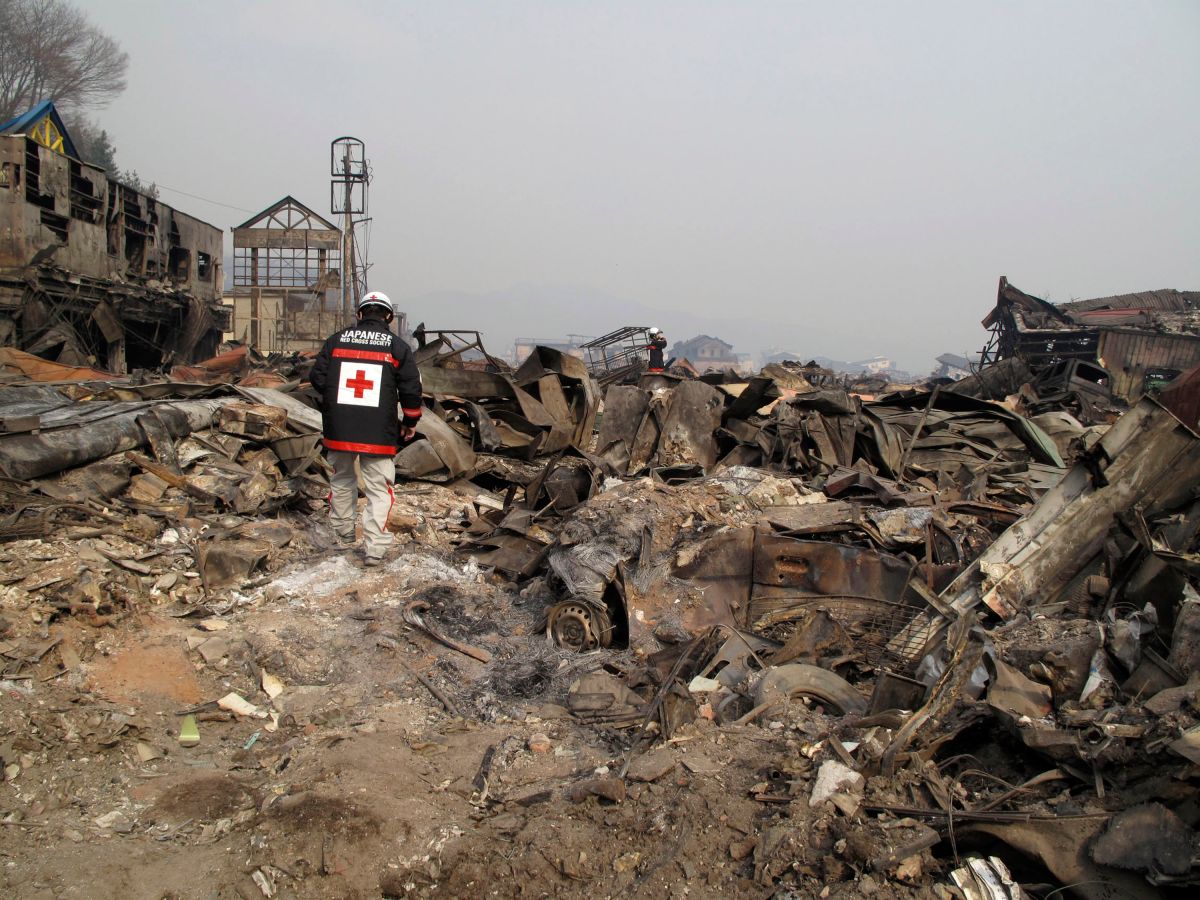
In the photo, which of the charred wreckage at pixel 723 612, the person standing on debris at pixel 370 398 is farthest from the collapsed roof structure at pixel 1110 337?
the person standing on debris at pixel 370 398

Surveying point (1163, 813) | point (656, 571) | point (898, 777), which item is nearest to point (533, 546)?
point (656, 571)

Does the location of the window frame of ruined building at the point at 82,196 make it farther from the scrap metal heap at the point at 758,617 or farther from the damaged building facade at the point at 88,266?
the scrap metal heap at the point at 758,617

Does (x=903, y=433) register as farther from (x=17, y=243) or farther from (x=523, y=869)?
(x=17, y=243)

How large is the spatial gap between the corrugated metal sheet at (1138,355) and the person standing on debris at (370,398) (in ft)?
72.6

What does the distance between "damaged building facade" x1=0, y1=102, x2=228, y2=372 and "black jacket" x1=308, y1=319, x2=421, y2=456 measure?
42.0ft

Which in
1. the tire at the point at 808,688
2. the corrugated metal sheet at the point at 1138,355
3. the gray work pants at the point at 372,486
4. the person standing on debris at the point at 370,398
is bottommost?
the tire at the point at 808,688

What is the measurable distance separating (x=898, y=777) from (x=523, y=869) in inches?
49.8

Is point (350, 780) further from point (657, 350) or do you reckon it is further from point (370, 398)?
point (657, 350)

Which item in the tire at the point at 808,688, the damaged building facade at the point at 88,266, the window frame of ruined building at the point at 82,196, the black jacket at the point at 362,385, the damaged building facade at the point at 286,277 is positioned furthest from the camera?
the damaged building facade at the point at 286,277

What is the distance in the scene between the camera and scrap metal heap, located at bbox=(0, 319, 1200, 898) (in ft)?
7.70

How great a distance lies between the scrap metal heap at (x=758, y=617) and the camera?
7.70 feet

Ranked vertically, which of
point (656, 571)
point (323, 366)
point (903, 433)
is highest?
point (323, 366)

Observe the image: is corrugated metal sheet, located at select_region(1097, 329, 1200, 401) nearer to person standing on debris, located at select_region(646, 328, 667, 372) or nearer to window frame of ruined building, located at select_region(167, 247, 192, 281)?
person standing on debris, located at select_region(646, 328, 667, 372)

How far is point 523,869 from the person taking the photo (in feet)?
8.16
